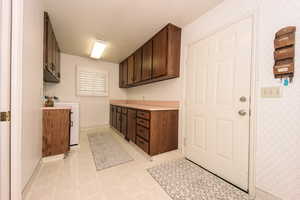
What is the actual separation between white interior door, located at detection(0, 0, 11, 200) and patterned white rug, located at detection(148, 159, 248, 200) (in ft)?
4.61

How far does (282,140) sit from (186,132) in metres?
1.20

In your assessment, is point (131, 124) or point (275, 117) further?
point (131, 124)

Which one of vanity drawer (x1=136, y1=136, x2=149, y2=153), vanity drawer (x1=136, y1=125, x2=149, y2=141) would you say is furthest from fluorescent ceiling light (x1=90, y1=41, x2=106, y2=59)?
vanity drawer (x1=136, y1=136, x2=149, y2=153)

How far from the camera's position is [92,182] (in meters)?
1.46

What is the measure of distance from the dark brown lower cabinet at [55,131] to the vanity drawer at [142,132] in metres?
1.21

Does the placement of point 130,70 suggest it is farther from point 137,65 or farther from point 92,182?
point 92,182

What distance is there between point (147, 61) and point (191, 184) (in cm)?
235

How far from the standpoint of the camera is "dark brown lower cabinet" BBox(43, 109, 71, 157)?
187cm

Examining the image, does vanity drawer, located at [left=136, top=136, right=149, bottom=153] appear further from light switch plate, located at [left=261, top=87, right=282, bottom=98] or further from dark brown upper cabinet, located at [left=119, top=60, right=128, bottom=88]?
dark brown upper cabinet, located at [left=119, top=60, right=128, bottom=88]

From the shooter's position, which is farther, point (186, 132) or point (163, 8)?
point (186, 132)

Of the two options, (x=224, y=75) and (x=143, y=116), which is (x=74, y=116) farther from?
(x=224, y=75)

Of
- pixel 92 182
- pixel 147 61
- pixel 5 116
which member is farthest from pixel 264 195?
pixel 147 61

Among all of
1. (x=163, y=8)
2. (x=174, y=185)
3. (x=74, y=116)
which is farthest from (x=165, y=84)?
(x=74, y=116)

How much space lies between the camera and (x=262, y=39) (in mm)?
1237
